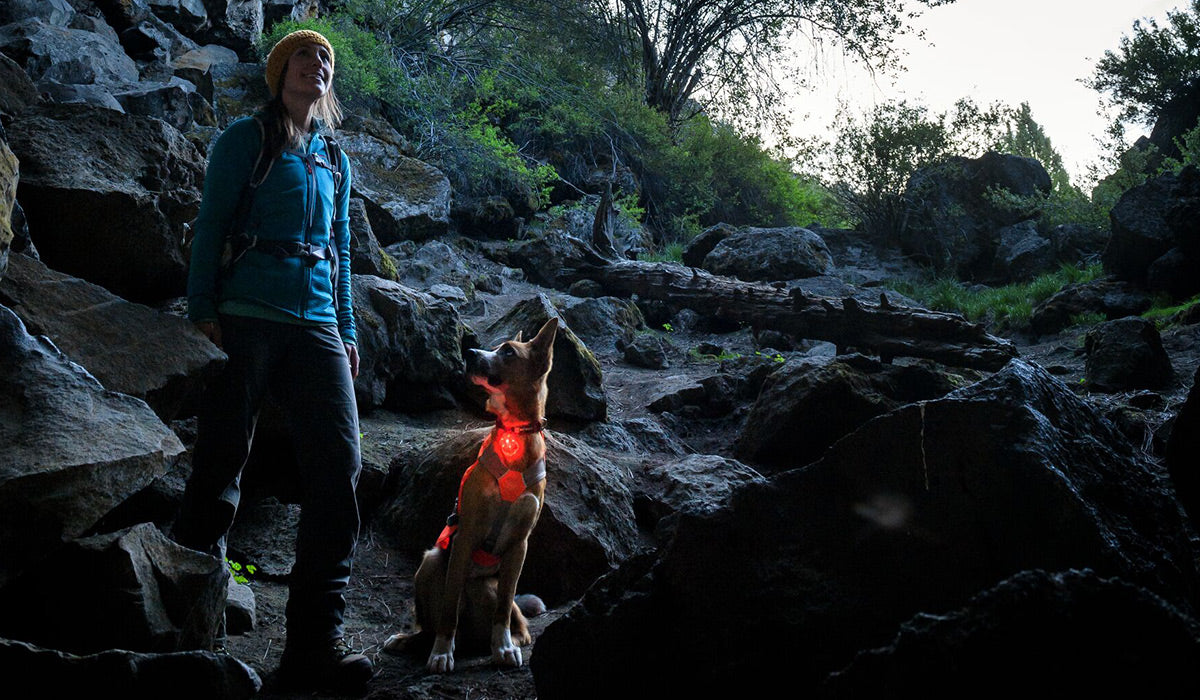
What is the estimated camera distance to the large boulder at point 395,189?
40.1 feet

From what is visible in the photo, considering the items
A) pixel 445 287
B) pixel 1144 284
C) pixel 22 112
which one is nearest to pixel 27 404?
pixel 22 112

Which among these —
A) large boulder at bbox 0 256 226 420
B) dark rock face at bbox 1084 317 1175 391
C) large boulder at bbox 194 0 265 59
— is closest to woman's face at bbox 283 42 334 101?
large boulder at bbox 0 256 226 420

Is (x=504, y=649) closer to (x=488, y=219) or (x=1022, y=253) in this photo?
(x=488, y=219)

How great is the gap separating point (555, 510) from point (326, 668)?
2193 mm

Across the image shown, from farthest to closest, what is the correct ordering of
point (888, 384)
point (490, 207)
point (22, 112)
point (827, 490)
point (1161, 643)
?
point (490, 207) → point (888, 384) → point (22, 112) → point (827, 490) → point (1161, 643)

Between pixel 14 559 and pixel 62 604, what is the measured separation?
32cm

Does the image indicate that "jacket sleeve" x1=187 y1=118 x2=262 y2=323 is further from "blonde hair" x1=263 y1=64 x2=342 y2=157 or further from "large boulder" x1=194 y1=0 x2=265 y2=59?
"large boulder" x1=194 y1=0 x2=265 y2=59

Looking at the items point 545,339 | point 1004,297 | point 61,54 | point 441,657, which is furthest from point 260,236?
point 1004,297

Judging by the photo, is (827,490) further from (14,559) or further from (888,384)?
(888,384)

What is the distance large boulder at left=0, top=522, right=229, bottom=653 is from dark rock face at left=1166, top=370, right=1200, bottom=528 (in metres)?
3.63

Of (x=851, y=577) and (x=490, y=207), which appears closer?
(x=851, y=577)

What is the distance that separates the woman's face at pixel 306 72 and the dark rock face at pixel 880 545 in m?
2.51

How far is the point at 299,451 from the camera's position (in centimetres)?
355

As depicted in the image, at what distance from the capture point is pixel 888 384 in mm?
8219
